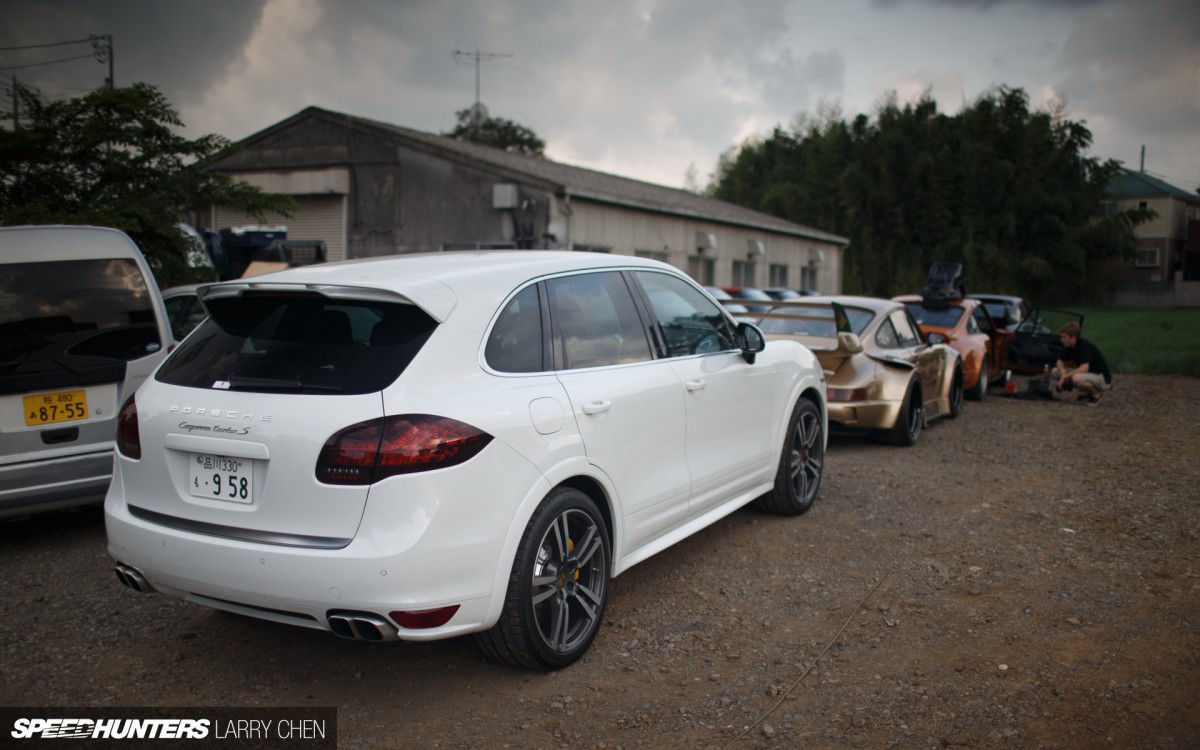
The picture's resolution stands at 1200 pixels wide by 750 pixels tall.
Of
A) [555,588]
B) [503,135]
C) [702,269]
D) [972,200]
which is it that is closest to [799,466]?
[555,588]

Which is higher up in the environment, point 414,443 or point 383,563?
point 414,443

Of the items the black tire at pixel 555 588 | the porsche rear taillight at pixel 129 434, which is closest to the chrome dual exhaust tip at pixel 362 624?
the black tire at pixel 555 588

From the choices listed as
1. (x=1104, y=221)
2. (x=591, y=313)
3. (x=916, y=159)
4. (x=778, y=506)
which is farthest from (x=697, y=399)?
(x=1104, y=221)

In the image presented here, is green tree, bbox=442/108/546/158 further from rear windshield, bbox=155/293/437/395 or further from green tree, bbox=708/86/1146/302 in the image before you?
rear windshield, bbox=155/293/437/395

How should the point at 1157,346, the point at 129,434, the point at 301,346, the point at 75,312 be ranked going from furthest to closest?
1. the point at 1157,346
2. the point at 75,312
3. the point at 129,434
4. the point at 301,346

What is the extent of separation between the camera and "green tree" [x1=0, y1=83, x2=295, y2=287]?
8.16 m

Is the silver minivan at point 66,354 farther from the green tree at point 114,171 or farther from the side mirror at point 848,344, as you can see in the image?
the side mirror at point 848,344

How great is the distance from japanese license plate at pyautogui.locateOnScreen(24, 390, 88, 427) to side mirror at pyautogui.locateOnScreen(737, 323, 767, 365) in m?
3.86

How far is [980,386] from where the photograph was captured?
42.9 ft

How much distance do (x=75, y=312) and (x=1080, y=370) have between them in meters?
12.4

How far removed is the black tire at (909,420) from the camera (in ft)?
28.9

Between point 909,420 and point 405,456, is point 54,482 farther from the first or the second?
point 909,420

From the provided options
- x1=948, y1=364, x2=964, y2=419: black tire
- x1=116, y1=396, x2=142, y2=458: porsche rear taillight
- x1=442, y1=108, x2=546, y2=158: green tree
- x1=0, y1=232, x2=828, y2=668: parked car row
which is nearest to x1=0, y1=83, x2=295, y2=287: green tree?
x1=116, y1=396, x2=142, y2=458: porsche rear taillight

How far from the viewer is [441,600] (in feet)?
10.2
